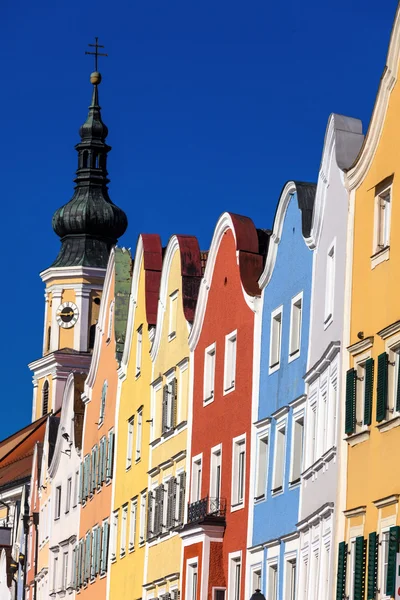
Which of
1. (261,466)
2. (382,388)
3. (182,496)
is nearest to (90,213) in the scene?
(182,496)

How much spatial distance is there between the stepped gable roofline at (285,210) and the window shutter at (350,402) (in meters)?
6.04

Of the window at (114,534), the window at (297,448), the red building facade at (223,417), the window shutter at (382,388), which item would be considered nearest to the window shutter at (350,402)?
the window shutter at (382,388)

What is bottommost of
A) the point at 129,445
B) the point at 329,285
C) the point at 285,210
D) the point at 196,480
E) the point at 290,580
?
the point at 290,580

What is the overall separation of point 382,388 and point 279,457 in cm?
941

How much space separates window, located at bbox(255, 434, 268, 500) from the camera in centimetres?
3822

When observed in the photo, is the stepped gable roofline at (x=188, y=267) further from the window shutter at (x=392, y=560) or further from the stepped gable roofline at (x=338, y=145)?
the window shutter at (x=392, y=560)

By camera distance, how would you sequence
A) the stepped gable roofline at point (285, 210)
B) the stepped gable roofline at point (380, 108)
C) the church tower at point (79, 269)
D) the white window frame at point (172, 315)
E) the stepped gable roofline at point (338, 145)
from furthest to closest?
the church tower at point (79, 269)
the white window frame at point (172, 315)
the stepped gable roofline at point (285, 210)
the stepped gable roofline at point (338, 145)
the stepped gable roofline at point (380, 108)

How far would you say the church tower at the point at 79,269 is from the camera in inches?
5305

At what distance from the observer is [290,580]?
3538 cm

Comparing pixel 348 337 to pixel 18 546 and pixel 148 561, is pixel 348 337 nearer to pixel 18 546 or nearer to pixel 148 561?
pixel 148 561

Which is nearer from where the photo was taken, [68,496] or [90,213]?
[68,496]

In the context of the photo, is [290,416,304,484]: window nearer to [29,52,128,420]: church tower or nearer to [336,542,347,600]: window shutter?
[336,542,347,600]: window shutter

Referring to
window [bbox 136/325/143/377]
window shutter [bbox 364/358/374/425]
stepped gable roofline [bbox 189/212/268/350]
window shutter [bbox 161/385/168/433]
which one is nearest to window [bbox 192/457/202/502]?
stepped gable roofline [bbox 189/212/268/350]

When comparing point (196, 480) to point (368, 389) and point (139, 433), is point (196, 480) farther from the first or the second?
point (368, 389)
